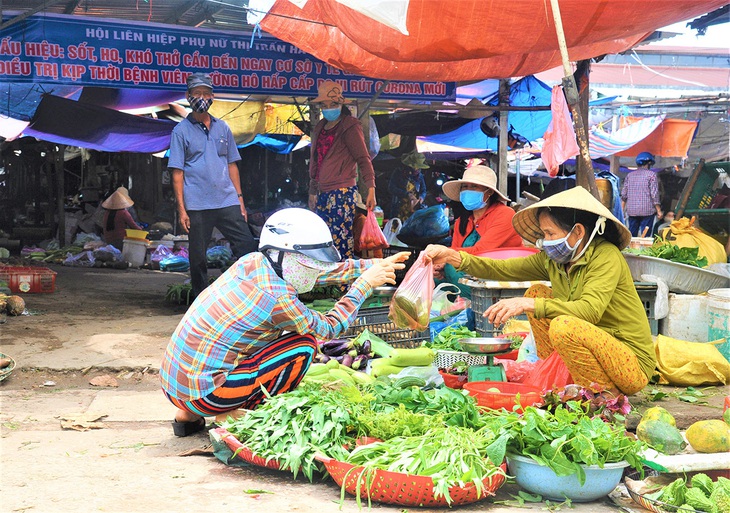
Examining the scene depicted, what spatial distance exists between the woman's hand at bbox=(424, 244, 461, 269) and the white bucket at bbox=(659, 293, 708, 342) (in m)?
1.94

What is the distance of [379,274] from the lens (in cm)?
411

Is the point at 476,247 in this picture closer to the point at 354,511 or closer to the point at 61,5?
the point at 354,511

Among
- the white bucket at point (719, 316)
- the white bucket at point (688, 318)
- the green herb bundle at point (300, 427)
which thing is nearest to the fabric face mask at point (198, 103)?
the green herb bundle at point (300, 427)

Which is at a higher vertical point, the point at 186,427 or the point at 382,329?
the point at 382,329

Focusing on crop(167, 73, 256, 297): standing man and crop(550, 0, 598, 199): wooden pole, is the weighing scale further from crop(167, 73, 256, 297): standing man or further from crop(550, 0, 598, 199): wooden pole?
crop(167, 73, 256, 297): standing man

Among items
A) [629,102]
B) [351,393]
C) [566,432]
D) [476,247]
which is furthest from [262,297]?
[629,102]

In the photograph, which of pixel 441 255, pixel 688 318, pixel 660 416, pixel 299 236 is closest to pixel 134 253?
pixel 441 255

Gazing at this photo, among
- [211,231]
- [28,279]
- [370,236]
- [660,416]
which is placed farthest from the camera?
[28,279]

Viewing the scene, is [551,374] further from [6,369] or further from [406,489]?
[6,369]

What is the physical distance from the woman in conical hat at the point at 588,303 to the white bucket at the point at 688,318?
4.84ft

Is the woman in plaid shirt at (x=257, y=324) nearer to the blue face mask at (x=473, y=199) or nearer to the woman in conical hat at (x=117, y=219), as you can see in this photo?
the blue face mask at (x=473, y=199)

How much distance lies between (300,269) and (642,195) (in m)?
11.1

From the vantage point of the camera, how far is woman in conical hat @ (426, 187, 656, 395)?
396cm

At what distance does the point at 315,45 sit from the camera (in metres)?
7.83
